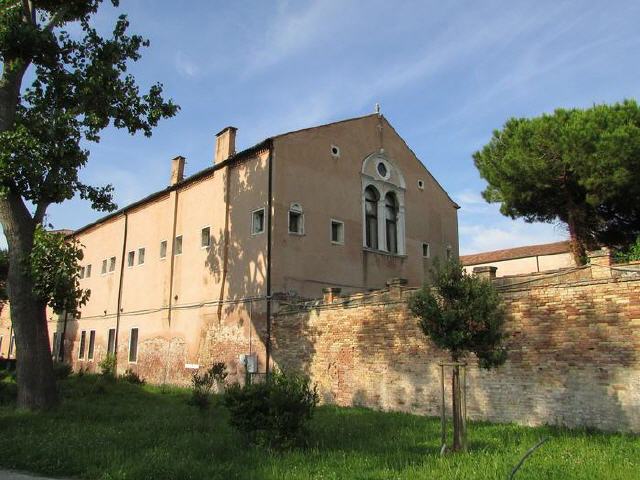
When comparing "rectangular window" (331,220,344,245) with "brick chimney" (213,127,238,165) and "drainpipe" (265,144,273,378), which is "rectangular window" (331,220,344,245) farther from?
"brick chimney" (213,127,238,165)

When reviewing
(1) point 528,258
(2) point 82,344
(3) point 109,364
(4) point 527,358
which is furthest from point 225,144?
(1) point 528,258

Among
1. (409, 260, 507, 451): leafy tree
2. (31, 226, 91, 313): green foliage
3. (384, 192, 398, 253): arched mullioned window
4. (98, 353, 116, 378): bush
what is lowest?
(98, 353, 116, 378): bush

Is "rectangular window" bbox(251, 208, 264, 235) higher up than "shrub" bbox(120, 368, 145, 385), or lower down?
higher up

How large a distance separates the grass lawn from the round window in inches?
470

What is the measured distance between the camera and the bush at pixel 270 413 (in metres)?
8.87

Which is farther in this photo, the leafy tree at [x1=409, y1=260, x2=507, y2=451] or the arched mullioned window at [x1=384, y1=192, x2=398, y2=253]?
the arched mullioned window at [x1=384, y1=192, x2=398, y2=253]

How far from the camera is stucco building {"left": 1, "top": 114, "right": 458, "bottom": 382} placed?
1861 cm

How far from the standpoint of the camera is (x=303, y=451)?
340 inches

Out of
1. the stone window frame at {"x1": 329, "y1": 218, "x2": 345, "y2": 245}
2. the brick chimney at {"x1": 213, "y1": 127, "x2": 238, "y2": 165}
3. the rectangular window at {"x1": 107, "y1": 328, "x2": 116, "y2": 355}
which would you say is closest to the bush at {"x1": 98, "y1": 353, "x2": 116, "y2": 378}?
the rectangular window at {"x1": 107, "y1": 328, "x2": 116, "y2": 355}

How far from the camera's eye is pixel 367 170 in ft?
71.5

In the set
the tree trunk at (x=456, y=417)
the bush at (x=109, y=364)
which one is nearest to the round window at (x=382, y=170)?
the tree trunk at (x=456, y=417)

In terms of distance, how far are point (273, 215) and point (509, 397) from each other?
9601 millimetres

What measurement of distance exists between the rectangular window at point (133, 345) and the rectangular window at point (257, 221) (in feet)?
31.7

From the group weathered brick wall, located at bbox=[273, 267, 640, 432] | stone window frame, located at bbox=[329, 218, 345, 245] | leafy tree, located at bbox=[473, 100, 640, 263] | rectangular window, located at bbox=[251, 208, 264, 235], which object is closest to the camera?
weathered brick wall, located at bbox=[273, 267, 640, 432]
